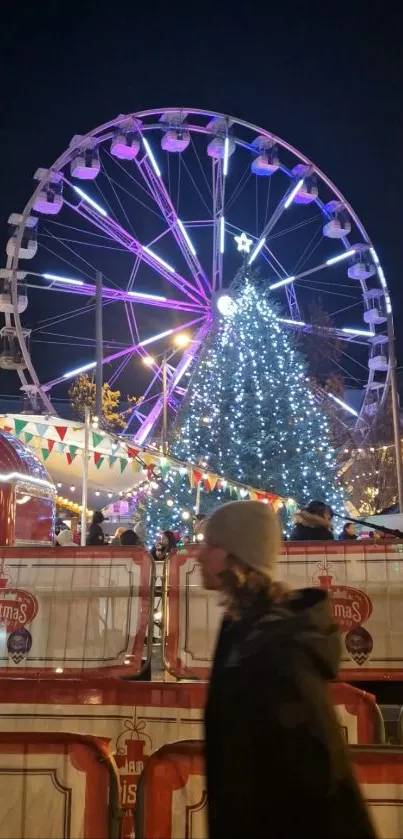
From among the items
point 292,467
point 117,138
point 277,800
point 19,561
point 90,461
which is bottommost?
point 277,800

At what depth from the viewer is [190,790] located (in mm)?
2889

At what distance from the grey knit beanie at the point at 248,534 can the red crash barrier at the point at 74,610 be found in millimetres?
4122

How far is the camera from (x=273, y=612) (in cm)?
173

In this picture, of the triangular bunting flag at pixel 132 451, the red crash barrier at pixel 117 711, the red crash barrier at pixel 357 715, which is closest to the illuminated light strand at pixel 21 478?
the triangular bunting flag at pixel 132 451

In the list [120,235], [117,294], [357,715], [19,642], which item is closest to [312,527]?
[19,642]

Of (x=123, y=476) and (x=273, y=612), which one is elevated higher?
(x=123, y=476)

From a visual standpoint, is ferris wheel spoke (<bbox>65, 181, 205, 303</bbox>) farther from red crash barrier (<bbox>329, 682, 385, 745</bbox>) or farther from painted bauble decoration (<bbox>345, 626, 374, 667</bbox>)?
red crash barrier (<bbox>329, 682, 385, 745</bbox>)

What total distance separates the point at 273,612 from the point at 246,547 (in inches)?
6.7

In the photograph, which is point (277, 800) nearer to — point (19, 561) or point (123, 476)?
point (19, 561)

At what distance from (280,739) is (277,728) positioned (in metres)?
0.02

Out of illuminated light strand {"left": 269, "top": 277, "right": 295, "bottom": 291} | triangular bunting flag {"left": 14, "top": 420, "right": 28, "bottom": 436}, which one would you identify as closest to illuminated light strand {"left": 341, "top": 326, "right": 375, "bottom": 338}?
illuminated light strand {"left": 269, "top": 277, "right": 295, "bottom": 291}

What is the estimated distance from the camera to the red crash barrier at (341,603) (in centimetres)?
575

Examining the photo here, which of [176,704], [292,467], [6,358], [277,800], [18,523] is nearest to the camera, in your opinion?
[277,800]

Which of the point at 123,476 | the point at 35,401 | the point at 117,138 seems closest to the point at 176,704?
the point at 123,476
